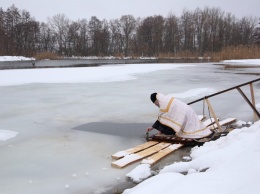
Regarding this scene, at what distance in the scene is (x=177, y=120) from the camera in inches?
211

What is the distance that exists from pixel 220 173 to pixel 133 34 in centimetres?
7409

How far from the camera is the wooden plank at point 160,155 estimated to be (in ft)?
14.6

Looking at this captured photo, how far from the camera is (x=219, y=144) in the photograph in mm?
4562

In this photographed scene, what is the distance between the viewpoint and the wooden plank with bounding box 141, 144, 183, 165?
14.6ft

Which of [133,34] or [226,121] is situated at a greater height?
[133,34]

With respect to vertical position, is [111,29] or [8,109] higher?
[111,29]

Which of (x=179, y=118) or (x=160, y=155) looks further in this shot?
(x=179, y=118)

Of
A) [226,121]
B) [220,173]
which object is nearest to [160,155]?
A: [220,173]

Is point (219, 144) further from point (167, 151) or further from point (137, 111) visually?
point (137, 111)

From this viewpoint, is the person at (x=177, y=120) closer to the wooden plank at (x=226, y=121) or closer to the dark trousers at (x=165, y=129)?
the dark trousers at (x=165, y=129)

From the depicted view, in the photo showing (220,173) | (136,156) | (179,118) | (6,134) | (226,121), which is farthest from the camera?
(226,121)

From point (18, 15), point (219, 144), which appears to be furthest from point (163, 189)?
Answer: point (18, 15)

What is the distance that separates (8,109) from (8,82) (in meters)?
6.38

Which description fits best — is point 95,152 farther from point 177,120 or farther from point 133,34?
point 133,34
